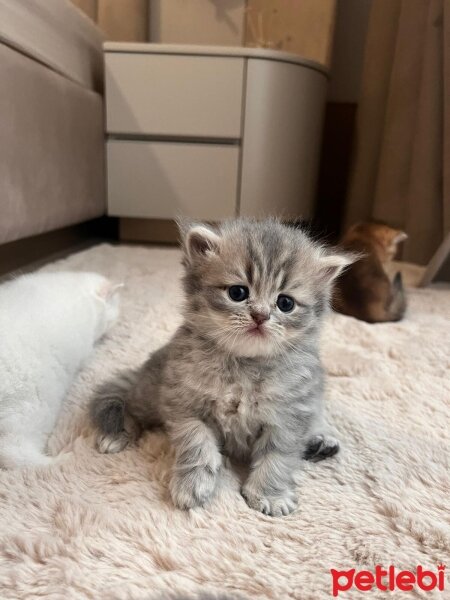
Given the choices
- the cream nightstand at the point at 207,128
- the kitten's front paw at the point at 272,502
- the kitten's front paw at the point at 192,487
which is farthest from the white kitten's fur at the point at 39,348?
the cream nightstand at the point at 207,128

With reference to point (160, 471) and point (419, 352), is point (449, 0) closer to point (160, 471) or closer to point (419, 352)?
point (419, 352)

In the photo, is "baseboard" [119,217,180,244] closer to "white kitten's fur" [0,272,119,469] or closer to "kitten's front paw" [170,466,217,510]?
"white kitten's fur" [0,272,119,469]

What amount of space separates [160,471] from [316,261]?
15.9 inches

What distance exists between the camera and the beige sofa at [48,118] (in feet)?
4.91

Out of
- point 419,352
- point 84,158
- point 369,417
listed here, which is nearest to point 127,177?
point 84,158

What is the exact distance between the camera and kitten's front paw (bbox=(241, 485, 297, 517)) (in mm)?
685

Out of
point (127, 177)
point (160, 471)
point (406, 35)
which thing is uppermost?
point (406, 35)

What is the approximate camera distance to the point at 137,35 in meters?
2.92

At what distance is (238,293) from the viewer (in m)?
0.71

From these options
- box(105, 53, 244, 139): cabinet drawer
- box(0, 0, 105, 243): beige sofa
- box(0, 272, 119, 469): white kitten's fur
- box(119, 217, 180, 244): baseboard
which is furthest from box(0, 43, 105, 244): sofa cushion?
box(0, 272, 119, 469): white kitten's fur

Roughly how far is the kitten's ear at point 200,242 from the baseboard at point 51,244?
1244mm

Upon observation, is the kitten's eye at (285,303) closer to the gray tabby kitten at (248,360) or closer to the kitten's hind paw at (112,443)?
the gray tabby kitten at (248,360)

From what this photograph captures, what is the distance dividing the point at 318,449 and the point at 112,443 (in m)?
0.34

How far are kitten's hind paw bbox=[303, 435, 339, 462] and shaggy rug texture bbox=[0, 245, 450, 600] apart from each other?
18mm
